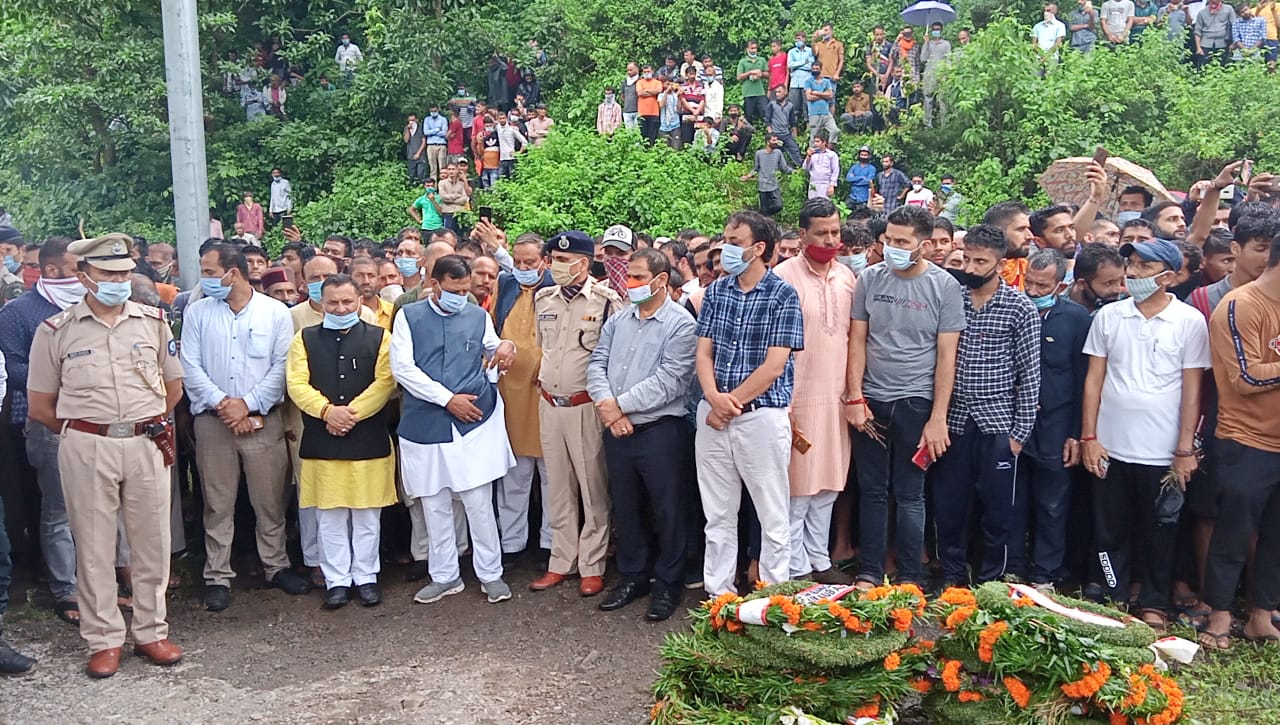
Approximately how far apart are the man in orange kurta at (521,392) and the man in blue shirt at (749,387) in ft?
4.45

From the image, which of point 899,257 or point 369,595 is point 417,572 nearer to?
point 369,595

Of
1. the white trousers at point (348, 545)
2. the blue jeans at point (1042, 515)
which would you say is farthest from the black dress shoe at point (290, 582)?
the blue jeans at point (1042, 515)

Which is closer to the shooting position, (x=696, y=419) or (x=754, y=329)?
(x=754, y=329)

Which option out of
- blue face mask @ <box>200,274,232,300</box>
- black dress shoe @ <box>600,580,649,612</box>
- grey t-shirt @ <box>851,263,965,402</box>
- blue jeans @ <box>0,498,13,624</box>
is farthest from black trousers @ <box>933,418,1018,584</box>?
blue jeans @ <box>0,498,13,624</box>

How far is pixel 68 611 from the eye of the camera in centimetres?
623

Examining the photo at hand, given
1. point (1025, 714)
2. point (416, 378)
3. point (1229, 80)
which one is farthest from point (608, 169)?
point (1025, 714)

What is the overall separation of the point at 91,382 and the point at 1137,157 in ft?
48.3

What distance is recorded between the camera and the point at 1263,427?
5320 millimetres

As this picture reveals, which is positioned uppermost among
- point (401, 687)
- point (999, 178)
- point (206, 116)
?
point (206, 116)

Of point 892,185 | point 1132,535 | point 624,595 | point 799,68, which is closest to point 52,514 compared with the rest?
point 624,595

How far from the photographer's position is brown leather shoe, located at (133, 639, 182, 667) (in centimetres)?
561

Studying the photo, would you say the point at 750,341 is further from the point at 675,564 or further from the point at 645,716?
the point at 645,716

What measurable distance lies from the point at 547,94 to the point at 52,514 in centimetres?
1728

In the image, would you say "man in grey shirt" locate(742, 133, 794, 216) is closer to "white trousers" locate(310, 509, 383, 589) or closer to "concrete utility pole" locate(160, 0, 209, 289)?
"concrete utility pole" locate(160, 0, 209, 289)
